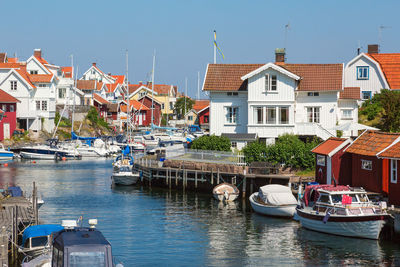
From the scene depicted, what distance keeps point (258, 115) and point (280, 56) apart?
27.0 feet

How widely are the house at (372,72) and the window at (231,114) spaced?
18.7m

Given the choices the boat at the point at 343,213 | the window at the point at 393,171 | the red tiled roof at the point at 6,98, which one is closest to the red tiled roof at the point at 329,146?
the boat at the point at 343,213

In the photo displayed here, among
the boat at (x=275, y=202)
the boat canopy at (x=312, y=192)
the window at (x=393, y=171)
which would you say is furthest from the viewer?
the boat at (x=275, y=202)

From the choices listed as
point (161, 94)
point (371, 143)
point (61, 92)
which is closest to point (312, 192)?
point (371, 143)

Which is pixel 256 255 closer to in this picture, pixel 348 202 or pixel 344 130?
pixel 348 202

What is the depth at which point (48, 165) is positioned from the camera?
80562 mm

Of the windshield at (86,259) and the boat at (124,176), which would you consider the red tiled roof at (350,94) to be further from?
the windshield at (86,259)

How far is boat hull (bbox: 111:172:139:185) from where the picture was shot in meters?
60.7

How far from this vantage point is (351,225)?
1436 inches

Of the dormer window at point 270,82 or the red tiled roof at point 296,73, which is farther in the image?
the red tiled roof at point 296,73

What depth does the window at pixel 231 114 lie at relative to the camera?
6431cm

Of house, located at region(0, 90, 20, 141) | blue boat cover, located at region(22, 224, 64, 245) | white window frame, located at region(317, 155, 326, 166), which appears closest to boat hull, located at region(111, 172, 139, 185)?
white window frame, located at region(317, 155, 326, 166)

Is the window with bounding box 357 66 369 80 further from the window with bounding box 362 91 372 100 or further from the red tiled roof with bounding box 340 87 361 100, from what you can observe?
the red tiled roof with bounding box 340 87 361 100

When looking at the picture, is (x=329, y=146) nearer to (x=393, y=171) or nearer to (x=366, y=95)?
(x=393, y=171)
